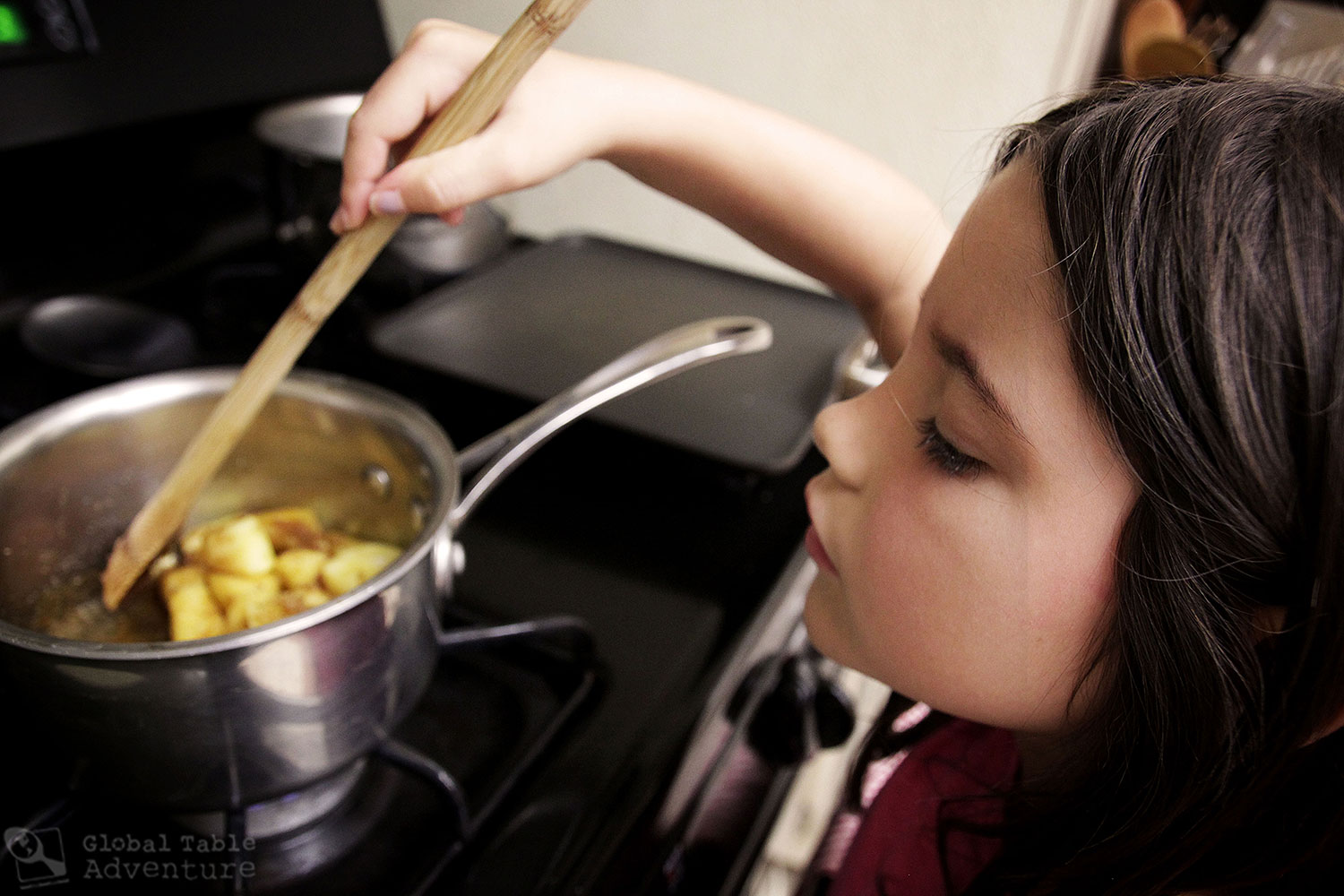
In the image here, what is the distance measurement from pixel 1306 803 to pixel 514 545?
47 centimetres

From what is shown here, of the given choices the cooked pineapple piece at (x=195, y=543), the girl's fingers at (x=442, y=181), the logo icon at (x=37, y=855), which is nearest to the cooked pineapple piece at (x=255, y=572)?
the cooked pineapple piece at (x=195, y=543)

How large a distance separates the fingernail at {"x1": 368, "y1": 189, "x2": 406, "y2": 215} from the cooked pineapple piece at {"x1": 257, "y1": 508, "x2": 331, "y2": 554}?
255mm

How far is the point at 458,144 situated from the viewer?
41cm

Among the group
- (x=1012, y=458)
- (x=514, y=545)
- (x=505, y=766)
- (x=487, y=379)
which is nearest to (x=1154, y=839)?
(x=1012, y=458)

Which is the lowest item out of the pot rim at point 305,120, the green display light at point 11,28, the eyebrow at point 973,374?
the eyebrow at point 973,374

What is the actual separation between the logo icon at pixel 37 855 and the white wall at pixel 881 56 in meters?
0.58

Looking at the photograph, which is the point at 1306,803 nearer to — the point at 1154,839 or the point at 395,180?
the point at 1154,839

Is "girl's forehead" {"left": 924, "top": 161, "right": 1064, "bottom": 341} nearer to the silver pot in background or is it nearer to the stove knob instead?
the stove knob

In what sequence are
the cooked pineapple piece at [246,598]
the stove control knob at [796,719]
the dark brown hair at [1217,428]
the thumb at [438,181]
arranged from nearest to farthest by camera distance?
1. the dark brown hair at [1217,428]
2. the thumb at [438,181]
3. the cooked pineapple piece at [246,598]
4. the stove control knob at [796,719]

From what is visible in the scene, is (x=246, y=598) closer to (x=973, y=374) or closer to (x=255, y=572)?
(x=255, y=572)

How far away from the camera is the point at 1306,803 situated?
38 centimetres

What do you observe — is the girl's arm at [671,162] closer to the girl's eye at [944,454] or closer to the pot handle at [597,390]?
the pot handle at [597,390]

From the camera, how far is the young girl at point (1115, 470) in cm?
29

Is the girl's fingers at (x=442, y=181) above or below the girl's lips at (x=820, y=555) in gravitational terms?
above
